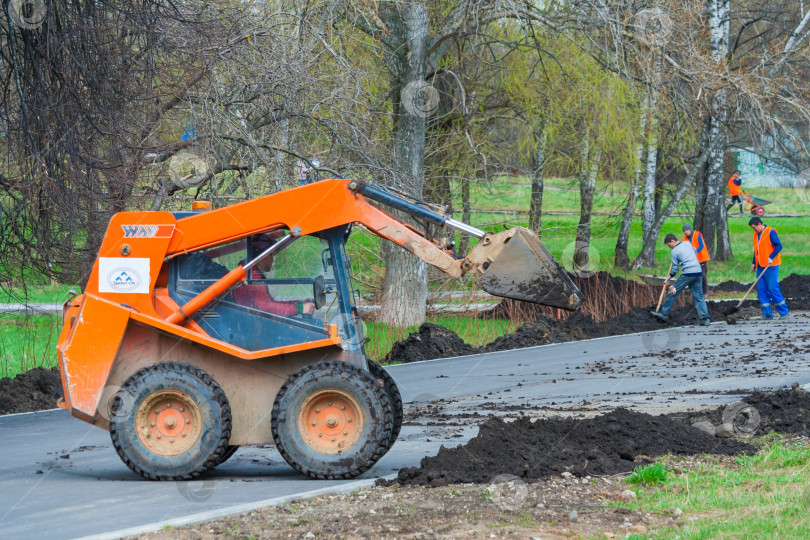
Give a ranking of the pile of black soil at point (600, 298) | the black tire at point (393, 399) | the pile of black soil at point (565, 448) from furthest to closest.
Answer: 1. the pile of black soil at point (600, 298)
2. the black tire at point (393, 399)
3. the pile of black soil at point (565, 448)

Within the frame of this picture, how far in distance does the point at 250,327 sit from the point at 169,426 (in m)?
1.04

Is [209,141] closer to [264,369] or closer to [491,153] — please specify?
[264,369]

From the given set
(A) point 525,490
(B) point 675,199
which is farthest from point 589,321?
(B) point 675,199

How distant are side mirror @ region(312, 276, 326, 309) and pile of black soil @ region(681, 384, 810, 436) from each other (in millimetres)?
3829

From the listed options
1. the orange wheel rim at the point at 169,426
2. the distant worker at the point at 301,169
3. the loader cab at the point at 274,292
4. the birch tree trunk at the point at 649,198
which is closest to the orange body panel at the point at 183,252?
the loader cab at the point at 274,292

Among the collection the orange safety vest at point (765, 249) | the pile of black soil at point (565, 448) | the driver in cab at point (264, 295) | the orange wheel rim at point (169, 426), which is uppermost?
the orange safety vest at point (765, 249)

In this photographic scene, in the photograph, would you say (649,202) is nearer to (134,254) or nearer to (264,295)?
(264,295)

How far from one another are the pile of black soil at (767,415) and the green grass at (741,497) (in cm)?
111

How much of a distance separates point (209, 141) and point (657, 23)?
8.61 metres

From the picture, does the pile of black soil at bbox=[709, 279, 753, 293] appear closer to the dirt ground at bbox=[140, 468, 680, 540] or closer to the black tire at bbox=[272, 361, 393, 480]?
the dirt ground at bbox=[140, 468, 680, 540]

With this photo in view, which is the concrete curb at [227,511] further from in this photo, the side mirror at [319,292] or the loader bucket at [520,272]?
the loader bucket at [520,272]

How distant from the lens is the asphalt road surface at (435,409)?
6.75 metres

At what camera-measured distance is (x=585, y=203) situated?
32875 mm

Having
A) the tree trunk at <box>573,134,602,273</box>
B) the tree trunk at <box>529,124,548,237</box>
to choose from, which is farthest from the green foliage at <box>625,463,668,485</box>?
the tree trunk at <box>573,134,602,273</box>
